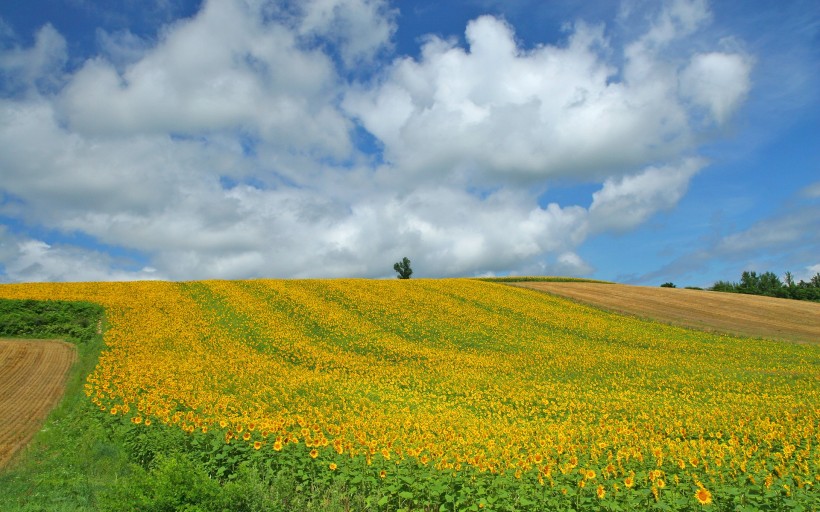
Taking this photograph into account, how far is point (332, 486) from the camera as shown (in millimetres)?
9133

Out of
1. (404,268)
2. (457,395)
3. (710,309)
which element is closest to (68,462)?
(457,395)

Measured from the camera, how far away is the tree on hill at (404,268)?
83.9 metres

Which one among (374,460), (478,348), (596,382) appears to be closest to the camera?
(374,460)

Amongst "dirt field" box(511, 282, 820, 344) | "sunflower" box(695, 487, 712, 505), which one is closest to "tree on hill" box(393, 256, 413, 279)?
"dirt field" box(511, 282, 820, 344)

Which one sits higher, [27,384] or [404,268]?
[404,268]

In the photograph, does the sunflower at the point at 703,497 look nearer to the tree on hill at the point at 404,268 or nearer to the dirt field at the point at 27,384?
the dirt field at the point at 27,384

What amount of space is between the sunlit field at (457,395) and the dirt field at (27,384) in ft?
5.11

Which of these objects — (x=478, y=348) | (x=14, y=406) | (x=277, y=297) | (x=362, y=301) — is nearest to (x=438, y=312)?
(x=362, y=301)

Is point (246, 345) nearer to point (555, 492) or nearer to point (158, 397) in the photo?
point (158, 397)

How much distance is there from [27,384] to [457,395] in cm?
1530

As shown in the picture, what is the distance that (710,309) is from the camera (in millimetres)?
45688

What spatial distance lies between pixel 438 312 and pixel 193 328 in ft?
50.0

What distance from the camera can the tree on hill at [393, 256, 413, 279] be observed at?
275ft

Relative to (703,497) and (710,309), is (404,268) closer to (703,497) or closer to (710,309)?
(710,309)
